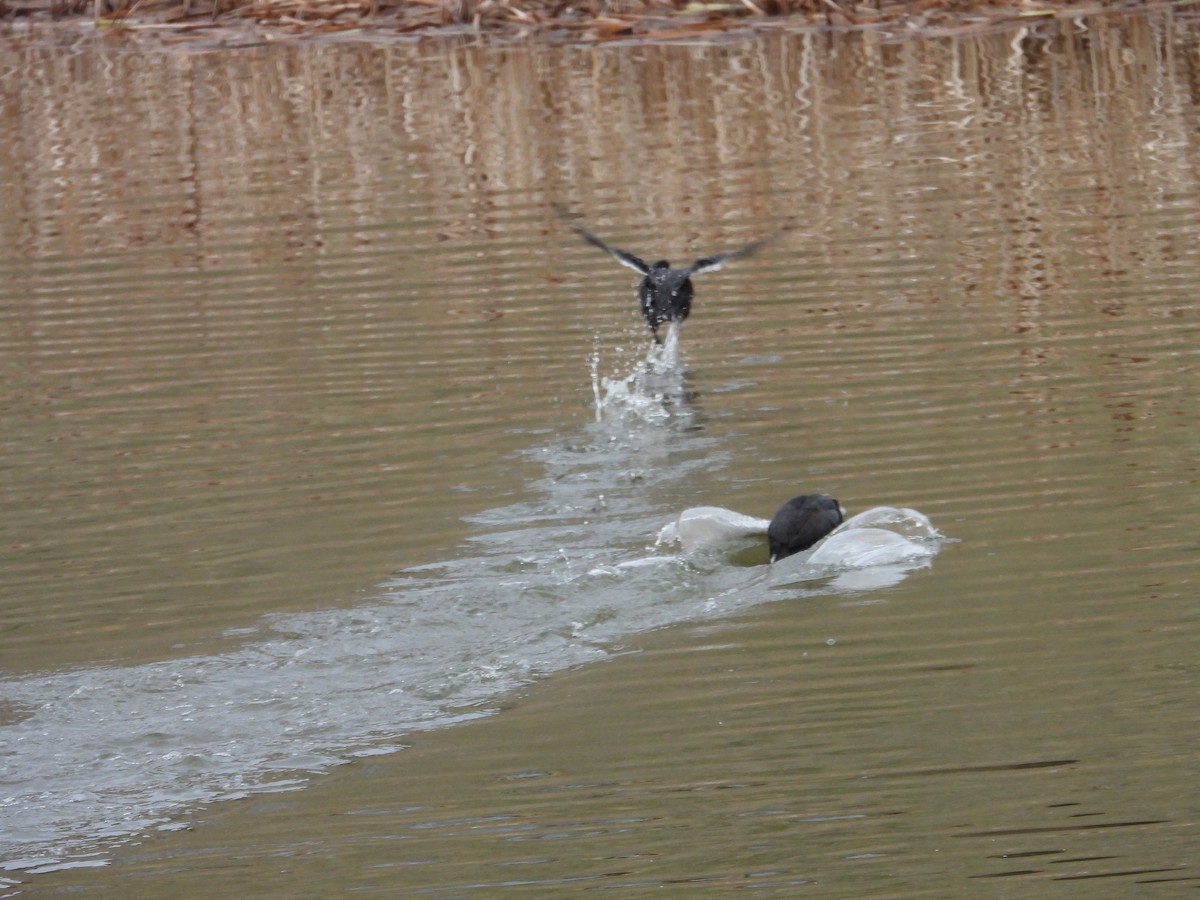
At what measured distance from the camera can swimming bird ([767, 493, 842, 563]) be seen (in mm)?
6703

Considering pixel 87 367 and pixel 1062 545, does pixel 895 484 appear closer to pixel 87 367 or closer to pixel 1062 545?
pixel 1062 545

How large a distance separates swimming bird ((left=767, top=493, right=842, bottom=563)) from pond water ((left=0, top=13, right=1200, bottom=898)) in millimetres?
176

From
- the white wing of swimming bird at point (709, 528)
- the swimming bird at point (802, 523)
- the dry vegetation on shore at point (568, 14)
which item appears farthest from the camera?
the dry vegetation on shore at point (568, 14)

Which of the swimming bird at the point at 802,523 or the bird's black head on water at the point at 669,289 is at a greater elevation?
the bird's black head on water at the point at 669,289

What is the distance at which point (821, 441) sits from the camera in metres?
8.05

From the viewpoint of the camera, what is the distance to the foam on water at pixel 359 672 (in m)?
5.27

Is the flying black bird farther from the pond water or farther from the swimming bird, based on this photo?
the swimming bird

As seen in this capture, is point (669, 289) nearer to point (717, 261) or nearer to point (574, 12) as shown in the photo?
point (717, 261)

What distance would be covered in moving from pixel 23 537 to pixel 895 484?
330cm

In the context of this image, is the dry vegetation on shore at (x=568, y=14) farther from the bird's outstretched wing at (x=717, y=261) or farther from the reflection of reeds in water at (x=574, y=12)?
the bird's outstretched wing at (x=717, y=261)

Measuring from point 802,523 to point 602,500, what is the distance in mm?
1291

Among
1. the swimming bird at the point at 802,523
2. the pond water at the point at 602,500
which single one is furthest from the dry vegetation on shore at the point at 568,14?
the swimming bird at the point at 802,523

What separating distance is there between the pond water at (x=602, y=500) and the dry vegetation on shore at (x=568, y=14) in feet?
11.4

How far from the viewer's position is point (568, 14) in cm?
1989
